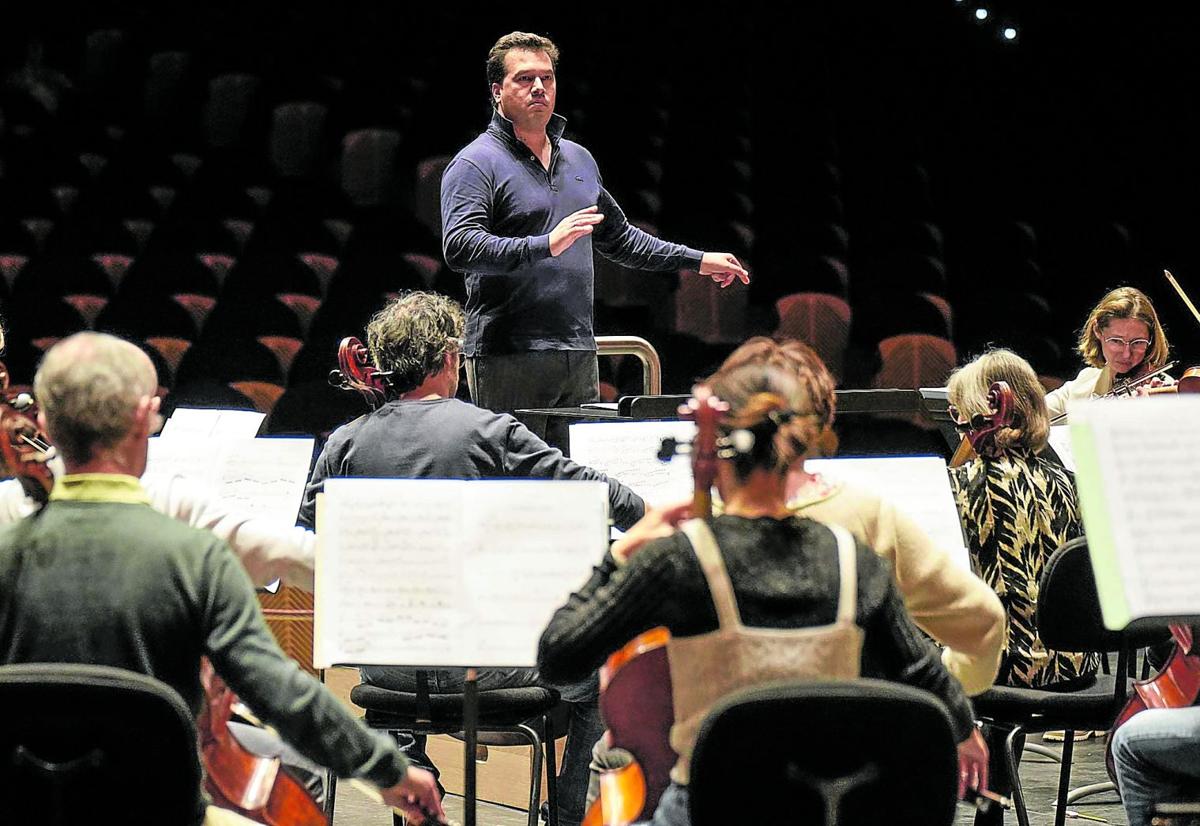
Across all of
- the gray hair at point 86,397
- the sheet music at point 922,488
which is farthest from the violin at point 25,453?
the sheet music at point 922,488

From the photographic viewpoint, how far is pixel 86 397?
1.65 metres

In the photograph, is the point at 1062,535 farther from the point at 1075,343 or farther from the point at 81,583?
the point at 1075,343

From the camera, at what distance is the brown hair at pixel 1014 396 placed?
9.45 ft

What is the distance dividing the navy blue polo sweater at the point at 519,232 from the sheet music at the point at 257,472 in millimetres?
637

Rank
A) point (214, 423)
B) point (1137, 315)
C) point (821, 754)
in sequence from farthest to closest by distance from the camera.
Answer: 1. point (1137, 315)
2. point (214, 423)
3. point (821, 754)

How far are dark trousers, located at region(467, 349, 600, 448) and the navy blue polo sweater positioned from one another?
23mm

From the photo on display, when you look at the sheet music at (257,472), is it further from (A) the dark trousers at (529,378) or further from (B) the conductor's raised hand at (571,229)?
(B) the conductor's raised hand at (571,229)

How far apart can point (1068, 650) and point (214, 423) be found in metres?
1.98

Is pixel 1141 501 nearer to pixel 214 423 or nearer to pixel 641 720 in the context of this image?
pixel 641 720

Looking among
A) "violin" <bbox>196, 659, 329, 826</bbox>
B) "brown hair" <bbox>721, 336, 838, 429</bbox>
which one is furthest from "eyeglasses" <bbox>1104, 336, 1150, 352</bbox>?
"violin" <bbox>196, 659, 329, 826</bbox>

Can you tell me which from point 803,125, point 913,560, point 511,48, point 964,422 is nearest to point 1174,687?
point 913,560

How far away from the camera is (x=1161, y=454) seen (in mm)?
1935

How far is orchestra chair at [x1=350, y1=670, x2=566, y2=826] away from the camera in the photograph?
2.64 metres

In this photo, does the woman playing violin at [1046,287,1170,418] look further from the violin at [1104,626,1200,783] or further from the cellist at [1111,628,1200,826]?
the cellist at [1111,628,1200,826]
